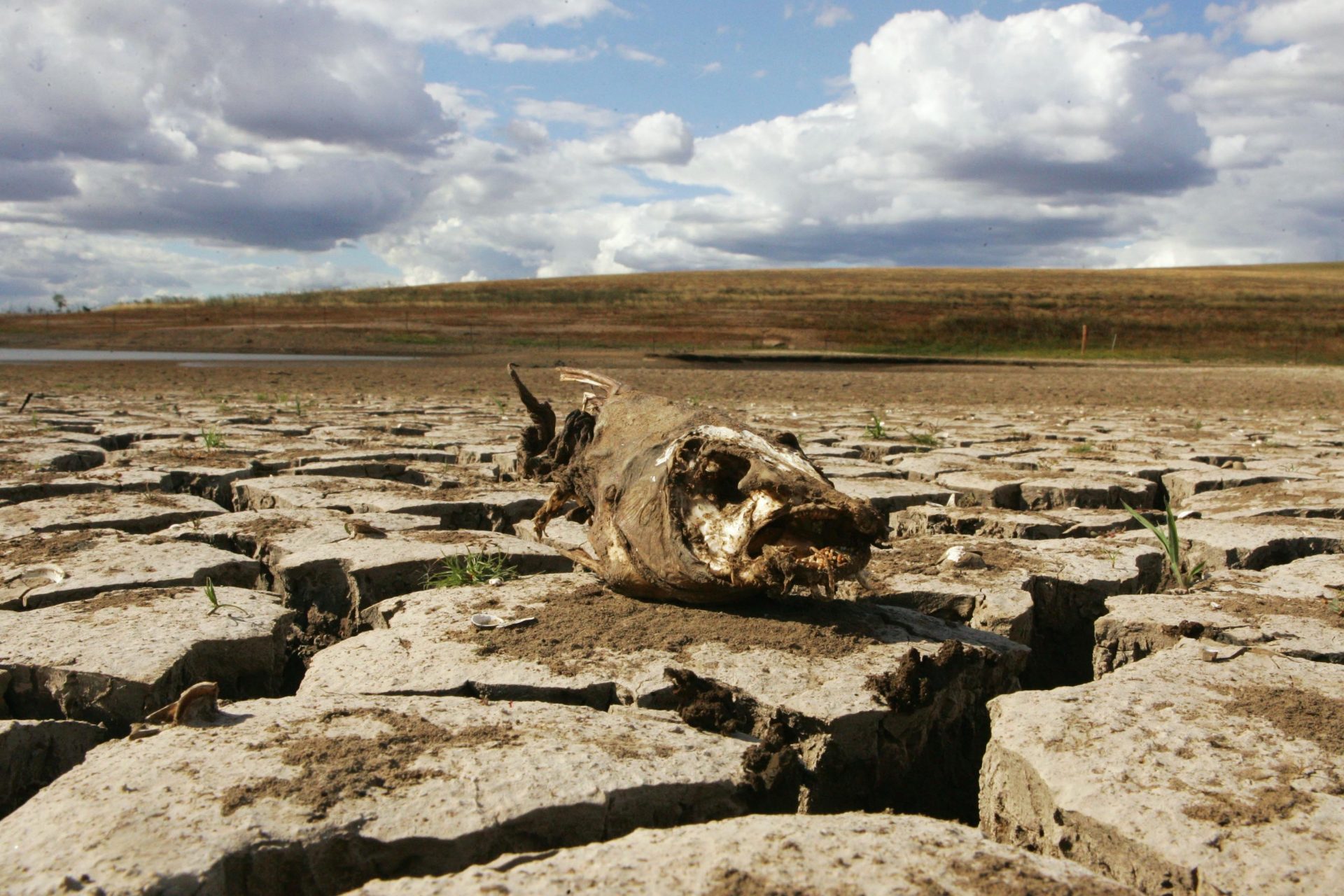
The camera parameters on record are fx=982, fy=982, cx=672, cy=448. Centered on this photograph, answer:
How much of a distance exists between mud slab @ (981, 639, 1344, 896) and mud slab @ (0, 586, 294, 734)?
4.68 ft

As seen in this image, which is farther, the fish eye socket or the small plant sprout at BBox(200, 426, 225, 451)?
the small plant sprout at BBox(200, 426, 225, 451)

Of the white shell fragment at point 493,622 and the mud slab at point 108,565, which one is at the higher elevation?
the white shell fragment at point 493,622

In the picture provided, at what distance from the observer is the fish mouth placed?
1817mm

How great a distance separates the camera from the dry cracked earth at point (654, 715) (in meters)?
1.18

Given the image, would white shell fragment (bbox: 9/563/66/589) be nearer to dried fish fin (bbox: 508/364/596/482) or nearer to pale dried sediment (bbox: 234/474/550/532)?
pale dried sediment (bbox: 234/474/550/532)

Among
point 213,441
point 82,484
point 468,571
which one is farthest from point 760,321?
point 468,571

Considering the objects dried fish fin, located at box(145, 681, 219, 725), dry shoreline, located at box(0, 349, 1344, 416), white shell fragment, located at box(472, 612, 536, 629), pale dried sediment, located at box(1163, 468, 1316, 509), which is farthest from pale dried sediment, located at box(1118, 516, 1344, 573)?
dry shoreline, located at box(0, 349, 1344, 416)

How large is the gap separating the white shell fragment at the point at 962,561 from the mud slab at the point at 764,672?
451 millimetres

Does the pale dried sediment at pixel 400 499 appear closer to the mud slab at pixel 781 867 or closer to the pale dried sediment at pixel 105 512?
the pale dried sediment at pixel 105 512

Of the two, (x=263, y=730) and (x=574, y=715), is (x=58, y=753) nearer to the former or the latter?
(x=263, y=730)

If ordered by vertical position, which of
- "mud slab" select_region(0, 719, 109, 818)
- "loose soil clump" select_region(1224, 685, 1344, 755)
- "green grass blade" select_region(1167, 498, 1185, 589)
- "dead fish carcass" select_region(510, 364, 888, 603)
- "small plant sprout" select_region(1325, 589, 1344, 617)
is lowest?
"mud slab" select_region(0, 719, 109, 818)

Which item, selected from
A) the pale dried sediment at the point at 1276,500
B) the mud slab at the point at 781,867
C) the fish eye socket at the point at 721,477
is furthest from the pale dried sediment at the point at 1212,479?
the mud slab at the point at 781,867

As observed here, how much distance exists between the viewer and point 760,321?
28891 mm

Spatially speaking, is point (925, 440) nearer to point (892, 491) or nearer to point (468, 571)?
point (892, 491)
